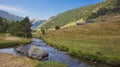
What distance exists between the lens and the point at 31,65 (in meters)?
34.7

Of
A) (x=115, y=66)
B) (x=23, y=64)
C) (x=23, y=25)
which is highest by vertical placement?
(x=23, y=25)

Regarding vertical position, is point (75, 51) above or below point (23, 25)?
below

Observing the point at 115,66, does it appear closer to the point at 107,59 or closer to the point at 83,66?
the point at 107,59

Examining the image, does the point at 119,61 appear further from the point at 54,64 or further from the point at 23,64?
the point at 23,64

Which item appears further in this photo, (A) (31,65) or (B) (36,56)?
(B) (36,56)

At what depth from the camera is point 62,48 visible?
67.1 metres

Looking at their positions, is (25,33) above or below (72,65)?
above

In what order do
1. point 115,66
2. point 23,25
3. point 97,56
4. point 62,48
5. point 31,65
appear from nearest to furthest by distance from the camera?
point 31,65 → point 115,66 → point 97,56 → point 62,48 → point 23,25

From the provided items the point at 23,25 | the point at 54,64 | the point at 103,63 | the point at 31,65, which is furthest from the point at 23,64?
the point at 23,25

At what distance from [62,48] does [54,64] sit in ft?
104

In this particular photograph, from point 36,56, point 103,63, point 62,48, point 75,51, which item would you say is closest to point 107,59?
point 103,63

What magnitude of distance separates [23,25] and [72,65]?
8801 centimetres

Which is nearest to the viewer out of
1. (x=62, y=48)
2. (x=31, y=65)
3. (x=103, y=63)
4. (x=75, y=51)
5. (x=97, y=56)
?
(x=31, y=65)

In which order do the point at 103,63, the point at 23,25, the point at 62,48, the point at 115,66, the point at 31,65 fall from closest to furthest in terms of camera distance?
the point at 31,65 → the point at 115,66 → the point at 103,63 → the point at 62,48 → the point at 23,25
